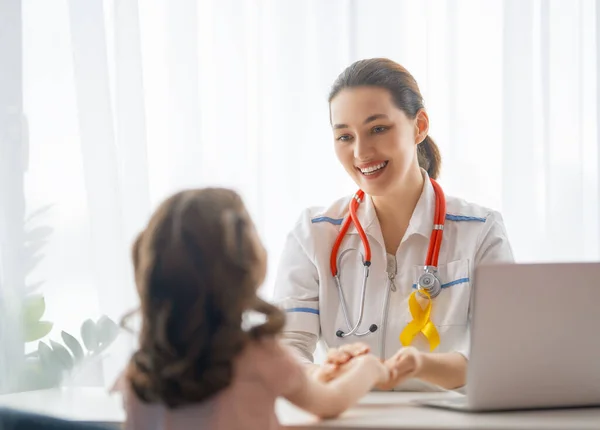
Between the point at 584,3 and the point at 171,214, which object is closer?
the point at 171,214

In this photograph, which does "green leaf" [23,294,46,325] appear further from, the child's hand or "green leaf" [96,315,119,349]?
the child's hand

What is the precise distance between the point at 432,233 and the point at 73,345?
107 centimetres

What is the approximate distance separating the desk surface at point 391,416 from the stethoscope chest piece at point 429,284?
364mm

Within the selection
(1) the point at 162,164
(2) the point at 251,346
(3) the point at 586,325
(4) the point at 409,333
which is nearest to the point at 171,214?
(2) the point at 251,346

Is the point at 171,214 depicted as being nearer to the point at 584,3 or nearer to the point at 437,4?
the point at 437,4

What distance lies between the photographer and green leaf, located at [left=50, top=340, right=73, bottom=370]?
2184 mm

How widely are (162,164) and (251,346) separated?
1.35m

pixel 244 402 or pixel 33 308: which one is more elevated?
pixel 244 402

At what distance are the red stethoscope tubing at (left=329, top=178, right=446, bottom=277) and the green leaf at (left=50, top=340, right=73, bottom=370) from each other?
2.81ft

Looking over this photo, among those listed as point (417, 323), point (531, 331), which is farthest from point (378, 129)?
point (531, 331)

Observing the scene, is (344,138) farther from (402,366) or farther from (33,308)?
(33,308)

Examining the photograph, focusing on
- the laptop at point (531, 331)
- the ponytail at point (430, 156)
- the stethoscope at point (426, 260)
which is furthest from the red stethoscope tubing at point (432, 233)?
the laptop at point (531, 331)

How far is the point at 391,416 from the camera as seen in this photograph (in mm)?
1126

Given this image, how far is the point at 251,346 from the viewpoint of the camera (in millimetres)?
1038
